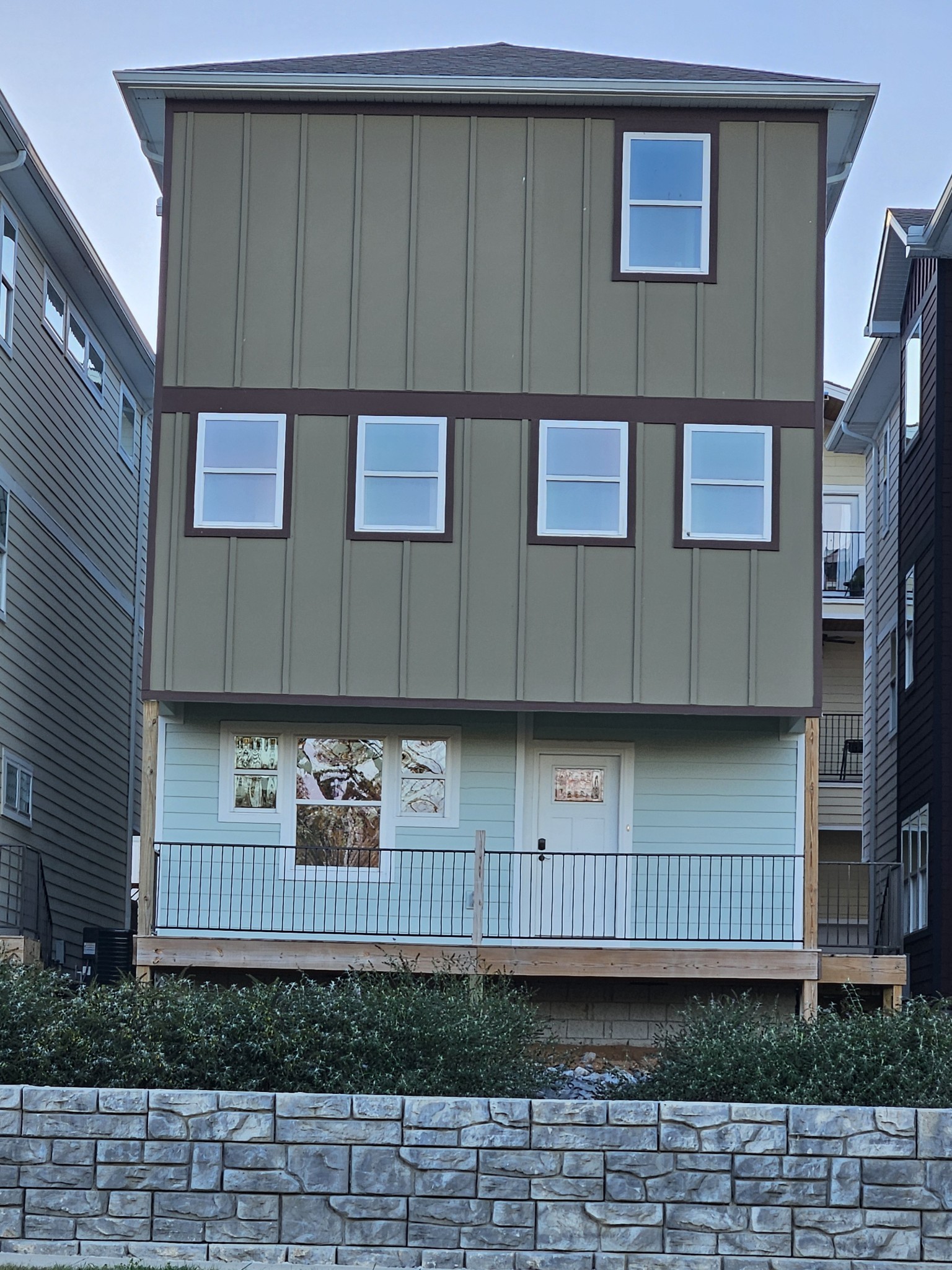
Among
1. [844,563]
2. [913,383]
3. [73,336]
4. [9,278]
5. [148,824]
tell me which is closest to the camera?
[148,824]

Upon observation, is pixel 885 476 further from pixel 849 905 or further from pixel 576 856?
pixel 576 856

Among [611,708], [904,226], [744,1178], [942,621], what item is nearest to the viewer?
[744,1178]

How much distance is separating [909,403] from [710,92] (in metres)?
5.91

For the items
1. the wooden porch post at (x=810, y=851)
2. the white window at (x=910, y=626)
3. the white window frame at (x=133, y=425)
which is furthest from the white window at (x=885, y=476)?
the white window frame at (x=133, y=425)

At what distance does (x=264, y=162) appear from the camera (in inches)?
695

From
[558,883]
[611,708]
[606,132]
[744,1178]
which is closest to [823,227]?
[606,132]

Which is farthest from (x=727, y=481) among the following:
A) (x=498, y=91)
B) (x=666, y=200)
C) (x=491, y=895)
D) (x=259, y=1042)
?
(x=259, y=1042)

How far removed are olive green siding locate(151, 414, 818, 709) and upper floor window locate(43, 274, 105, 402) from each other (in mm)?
5738

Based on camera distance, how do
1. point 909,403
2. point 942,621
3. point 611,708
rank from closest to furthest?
point 611,708, point 942,621, point 909,403

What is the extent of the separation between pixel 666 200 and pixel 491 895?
6.89m

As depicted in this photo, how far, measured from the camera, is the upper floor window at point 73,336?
22.0 m

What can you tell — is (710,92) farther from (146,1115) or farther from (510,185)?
(146,1115)

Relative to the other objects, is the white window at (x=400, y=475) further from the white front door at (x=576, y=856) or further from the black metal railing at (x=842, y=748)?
the black metal railing at (x=842, y=748)

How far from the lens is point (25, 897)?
1984cm
